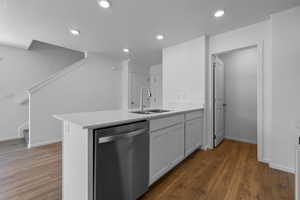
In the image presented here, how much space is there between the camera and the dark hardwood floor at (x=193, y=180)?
1.57m

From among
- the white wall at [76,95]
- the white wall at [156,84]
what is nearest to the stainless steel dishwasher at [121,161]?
the white wall at [76,95]

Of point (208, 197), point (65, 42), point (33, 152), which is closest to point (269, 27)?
point (208, 197)

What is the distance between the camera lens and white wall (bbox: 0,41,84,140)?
3.67 meters

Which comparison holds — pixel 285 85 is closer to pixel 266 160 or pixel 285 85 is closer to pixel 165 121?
pixel 266 160

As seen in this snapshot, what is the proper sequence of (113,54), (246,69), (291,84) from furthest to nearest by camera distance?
(113,54) < (246,69) < (291,84)

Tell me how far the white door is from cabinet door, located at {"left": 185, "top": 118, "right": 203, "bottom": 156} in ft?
1.68

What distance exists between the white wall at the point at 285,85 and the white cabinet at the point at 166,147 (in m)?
1.46

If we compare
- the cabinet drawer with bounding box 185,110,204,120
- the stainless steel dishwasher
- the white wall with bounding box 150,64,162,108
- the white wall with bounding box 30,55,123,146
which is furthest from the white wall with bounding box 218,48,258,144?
the white wall with bounding box 30,55,123,146

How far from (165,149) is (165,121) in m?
0.38

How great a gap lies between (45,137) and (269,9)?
5.06 m

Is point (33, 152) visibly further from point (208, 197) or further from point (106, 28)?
point (208, 197)

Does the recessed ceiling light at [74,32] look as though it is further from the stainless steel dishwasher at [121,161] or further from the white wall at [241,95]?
the white wall at [241,95]

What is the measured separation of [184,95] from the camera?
10.7 ft

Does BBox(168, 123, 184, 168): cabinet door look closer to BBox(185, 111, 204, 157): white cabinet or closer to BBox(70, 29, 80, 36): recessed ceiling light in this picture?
BBox(185, 111, 204, 157): white cabinet
